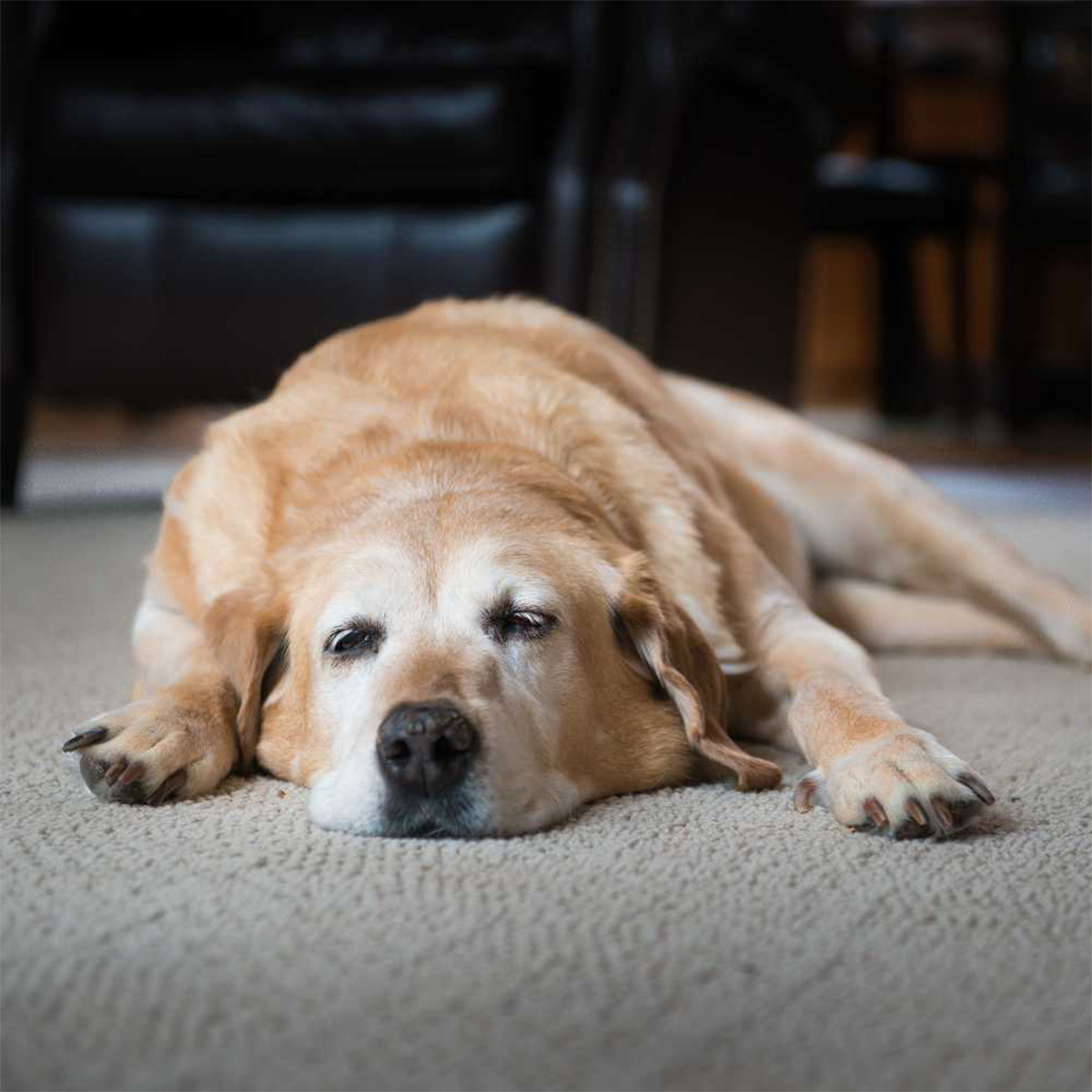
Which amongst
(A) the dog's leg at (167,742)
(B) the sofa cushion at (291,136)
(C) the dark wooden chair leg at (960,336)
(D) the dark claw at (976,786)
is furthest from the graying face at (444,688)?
(C) the dark wooden chair leg at (960,336)

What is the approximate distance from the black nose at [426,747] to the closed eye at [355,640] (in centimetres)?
15

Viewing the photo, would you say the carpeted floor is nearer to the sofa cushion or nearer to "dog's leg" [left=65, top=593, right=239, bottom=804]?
"dog's leg" [left=65, top=593, right=239, bottom=804]

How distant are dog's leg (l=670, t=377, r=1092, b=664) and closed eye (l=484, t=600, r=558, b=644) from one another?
950 millimetres

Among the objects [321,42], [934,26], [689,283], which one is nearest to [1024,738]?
[689,283]

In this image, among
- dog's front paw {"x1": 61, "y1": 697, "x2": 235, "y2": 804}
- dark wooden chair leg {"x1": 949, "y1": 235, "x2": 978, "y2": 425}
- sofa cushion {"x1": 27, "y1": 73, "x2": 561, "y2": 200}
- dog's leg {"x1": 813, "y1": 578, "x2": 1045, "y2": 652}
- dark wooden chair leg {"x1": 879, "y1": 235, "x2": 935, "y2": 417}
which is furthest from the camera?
dark wooden chair leg {"x1": 879, "y1": 235, "x2": 935, "y2": 417}

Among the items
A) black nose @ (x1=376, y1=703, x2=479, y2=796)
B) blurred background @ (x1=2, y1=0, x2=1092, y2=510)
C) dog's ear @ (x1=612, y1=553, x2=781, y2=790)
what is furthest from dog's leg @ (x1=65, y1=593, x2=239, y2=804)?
blurred background @ (x1=2, y1=0, x2=1092, y2=510)

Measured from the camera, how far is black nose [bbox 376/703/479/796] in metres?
1.27

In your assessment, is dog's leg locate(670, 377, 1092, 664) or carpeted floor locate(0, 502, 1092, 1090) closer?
carpeted floor locate(0, 502, 1092, 1090)

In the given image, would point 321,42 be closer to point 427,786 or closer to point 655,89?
point 655,89

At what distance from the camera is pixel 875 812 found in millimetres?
1312

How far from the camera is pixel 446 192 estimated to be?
3561mm

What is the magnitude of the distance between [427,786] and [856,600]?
1.31 m

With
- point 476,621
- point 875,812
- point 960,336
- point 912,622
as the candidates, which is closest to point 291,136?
point 912,622

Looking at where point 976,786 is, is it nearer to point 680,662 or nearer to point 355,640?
point 680,662
